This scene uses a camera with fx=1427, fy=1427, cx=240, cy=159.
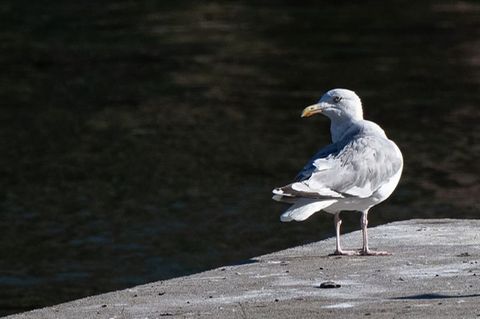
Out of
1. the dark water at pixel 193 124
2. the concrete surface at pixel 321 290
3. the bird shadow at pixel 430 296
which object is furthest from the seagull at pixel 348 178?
the dark water at pixel 193 124

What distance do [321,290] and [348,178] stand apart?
1.27 meters

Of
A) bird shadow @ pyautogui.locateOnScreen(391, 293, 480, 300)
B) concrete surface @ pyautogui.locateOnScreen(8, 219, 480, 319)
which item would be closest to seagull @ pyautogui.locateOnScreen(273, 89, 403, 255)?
concrete surface @ pyautogui.locateOnScreen(8, 219, 480, 319)

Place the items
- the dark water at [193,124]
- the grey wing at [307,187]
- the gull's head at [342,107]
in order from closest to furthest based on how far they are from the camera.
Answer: the grey wing at [307,187] < the gull's head at [342,107] < the dark water at [193,124]

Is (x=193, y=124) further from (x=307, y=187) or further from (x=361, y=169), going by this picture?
(x=307, y=187)

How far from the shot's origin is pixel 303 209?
998cm

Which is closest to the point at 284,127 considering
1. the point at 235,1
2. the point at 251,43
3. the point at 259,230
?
the point at 259,230

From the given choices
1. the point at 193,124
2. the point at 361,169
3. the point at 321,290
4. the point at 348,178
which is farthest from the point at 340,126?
the point at 193,124

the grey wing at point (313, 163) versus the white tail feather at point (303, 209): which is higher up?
the grey wing at point (313, 163)

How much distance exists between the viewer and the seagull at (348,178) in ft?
32.9

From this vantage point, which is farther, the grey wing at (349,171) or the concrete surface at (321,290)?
the grey wing at (349,171)

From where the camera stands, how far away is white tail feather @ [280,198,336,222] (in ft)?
32.5

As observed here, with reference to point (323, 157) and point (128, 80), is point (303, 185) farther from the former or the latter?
point (128, 80)

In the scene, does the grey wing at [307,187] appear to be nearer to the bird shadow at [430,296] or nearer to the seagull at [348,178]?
the seagull at [348,178]

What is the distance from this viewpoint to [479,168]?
72.5 ft
